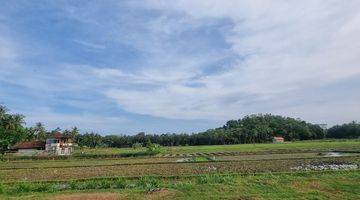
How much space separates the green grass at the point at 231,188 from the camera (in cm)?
1602

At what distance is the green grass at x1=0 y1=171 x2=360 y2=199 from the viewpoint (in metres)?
16.0

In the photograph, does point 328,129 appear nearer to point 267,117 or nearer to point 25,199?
point 267,117

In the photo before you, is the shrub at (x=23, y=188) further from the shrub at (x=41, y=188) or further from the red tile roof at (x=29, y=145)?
the red tile roof at (x=29, y=145)

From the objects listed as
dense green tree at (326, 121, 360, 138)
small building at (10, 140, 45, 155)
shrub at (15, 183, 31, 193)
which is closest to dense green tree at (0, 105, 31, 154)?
small building at (10, 140, 45, 155)

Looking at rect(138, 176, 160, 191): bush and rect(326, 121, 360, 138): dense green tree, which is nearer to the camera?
rect(138, 176, 160, 191): bush

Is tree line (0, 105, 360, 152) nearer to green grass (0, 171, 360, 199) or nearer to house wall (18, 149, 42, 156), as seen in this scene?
house wall (18, 149, 42, 156)

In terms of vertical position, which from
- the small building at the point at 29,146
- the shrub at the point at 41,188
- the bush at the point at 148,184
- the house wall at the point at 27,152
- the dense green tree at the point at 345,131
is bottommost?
the shrub at the point at 41,188

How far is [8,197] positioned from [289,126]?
114530mm

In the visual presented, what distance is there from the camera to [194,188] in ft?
58.1

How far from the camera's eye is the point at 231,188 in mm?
17500

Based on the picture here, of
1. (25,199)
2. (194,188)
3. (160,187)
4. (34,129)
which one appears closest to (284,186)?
(194,188)

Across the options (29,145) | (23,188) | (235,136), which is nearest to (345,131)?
(235,136)

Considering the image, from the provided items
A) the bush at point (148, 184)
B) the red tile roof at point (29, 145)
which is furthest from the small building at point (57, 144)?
the bush at point (148, 184)

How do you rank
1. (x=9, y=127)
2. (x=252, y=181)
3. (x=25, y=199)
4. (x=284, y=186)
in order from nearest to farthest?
(x=25, y=199) → (x=284, y=186) → (x=252, y=181) → (x=9, y=127)
